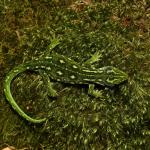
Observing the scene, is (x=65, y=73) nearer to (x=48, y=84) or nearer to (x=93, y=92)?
(x=48, y=84)

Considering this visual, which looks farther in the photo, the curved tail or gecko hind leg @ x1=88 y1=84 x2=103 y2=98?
the curved tail

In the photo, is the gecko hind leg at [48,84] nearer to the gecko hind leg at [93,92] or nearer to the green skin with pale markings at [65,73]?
the green skin with pale markings at [65,73]

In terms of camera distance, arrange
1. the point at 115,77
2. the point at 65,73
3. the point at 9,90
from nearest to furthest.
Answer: the point at 115,77, the point at 65,73, the point at 9,90

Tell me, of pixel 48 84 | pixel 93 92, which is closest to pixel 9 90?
pixel 48 84

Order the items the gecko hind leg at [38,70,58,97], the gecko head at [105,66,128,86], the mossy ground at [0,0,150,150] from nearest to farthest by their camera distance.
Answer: the gecko head at [105,66,128,86], the mossy ground at [0,0,150,150], the gecko hind leg at [38,70,58,97]

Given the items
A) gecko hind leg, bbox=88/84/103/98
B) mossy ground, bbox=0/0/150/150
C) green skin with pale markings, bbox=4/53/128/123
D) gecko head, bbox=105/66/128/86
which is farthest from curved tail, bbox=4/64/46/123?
gecko head, bbox=105/66/128/86

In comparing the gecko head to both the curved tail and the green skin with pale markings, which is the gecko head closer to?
the green skin with pale markings

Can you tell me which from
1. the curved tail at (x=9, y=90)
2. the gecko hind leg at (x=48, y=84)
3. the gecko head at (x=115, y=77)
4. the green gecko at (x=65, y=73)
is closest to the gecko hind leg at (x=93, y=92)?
the green gecko at (x=65, y=73)

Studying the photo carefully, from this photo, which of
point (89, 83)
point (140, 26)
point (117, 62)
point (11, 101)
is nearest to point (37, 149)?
point (11, 101)
